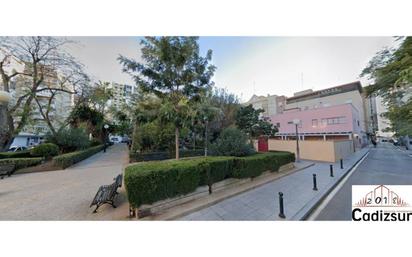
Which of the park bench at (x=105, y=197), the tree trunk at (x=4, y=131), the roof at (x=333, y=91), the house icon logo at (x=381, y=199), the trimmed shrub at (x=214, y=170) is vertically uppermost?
the roof at (x=333, y=91)

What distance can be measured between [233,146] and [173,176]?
4.15m

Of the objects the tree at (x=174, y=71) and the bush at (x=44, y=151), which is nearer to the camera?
the tree at (x=174, y=71)

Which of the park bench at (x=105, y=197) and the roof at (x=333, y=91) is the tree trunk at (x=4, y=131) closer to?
the park bench at (x=105, y=197)

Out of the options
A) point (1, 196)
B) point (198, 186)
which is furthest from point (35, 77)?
point (198, 186)

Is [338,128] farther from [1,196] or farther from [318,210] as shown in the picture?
[1,196]

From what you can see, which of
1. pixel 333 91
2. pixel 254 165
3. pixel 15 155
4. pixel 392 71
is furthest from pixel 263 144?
pixel 333 91

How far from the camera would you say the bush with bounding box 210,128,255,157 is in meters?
7.31

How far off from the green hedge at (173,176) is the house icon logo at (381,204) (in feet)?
9.89

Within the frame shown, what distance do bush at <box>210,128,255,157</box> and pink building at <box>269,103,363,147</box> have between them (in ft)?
54.3

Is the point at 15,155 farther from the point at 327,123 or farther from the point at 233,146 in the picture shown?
the point at 327,123

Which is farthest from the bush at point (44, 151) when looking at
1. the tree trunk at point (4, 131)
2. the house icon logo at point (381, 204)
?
the house icon logo at point (381, 204)

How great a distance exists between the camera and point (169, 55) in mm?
5492

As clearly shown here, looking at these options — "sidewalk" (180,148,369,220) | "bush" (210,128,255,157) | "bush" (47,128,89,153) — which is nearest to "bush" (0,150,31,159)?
"bush" (47,128,89,153)

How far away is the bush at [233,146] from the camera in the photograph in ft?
24.0
